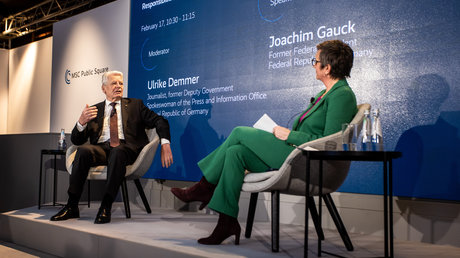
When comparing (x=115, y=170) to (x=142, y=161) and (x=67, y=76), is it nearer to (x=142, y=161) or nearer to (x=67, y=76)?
(x=142, y=161)

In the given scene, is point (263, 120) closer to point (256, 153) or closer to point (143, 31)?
point (256, 153)

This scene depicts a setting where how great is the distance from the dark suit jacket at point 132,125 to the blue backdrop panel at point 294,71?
64 cm

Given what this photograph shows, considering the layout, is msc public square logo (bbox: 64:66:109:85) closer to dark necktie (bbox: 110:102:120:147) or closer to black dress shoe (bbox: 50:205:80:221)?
dark necktie (bbox: 110:102:120:147)

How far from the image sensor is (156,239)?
270 centimetres

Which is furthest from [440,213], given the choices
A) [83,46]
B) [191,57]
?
[83,46]

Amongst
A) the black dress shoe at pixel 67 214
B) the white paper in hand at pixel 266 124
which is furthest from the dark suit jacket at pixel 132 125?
the white paper in hand at pixel 266 124

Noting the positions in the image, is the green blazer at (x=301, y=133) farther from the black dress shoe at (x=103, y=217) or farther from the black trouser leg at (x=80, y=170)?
the black trouser leg at (x=80, y=170)

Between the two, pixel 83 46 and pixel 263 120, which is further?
pixel 83 46

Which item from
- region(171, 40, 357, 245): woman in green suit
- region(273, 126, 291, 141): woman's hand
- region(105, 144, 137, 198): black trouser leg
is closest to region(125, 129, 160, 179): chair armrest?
region(105, 144, 137, 198): black trouser leg

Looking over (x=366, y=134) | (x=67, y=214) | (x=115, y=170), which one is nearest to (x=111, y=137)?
(x=115, y=170)

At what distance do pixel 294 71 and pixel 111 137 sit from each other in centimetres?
165

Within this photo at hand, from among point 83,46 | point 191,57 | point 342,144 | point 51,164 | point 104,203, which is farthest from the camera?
point 83,46

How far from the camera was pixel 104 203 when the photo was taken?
10.9 feet

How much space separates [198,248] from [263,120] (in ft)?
2.74
